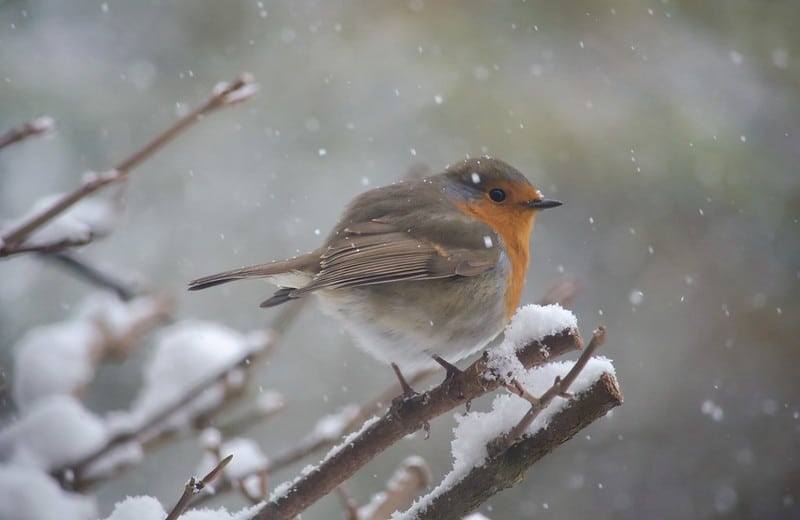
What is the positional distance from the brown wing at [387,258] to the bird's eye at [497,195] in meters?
0.30

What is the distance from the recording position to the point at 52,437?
203cm

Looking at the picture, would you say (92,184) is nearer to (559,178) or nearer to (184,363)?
(184,363)

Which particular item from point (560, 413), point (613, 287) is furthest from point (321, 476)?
point (613, 287)

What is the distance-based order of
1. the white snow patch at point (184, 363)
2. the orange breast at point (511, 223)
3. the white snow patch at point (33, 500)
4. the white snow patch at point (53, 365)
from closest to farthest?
the white snow patch at point (33, 500) → the white snow patch at point (53, 365) → the white snow patch at point (184, 363) → the orange breast at point (511, 223)

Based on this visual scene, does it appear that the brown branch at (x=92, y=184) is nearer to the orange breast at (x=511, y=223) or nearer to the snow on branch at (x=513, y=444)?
the snow on branch at (x=513, y=444)

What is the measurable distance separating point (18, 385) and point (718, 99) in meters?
3.97

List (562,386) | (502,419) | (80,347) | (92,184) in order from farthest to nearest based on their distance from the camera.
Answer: (80,347) < (502,419) < (92,184) < (562,386)

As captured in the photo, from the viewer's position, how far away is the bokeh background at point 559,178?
14.7 feet

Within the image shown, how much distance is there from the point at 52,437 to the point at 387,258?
122cm

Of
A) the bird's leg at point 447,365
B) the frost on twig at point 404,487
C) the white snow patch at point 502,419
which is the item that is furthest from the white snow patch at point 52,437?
the bird's leg at point 447,365

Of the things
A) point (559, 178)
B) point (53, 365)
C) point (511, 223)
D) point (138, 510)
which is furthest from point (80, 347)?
point (559, 178)

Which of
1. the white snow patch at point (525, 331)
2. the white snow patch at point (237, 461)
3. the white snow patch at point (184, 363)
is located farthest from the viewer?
the white snow patch at point (184, 363)

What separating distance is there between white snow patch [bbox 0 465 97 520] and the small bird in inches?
27.2

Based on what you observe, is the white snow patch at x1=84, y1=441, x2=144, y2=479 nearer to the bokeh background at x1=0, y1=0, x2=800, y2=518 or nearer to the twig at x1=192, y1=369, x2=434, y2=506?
the twig at x1=192, y1=369, x2=434, y2=506
